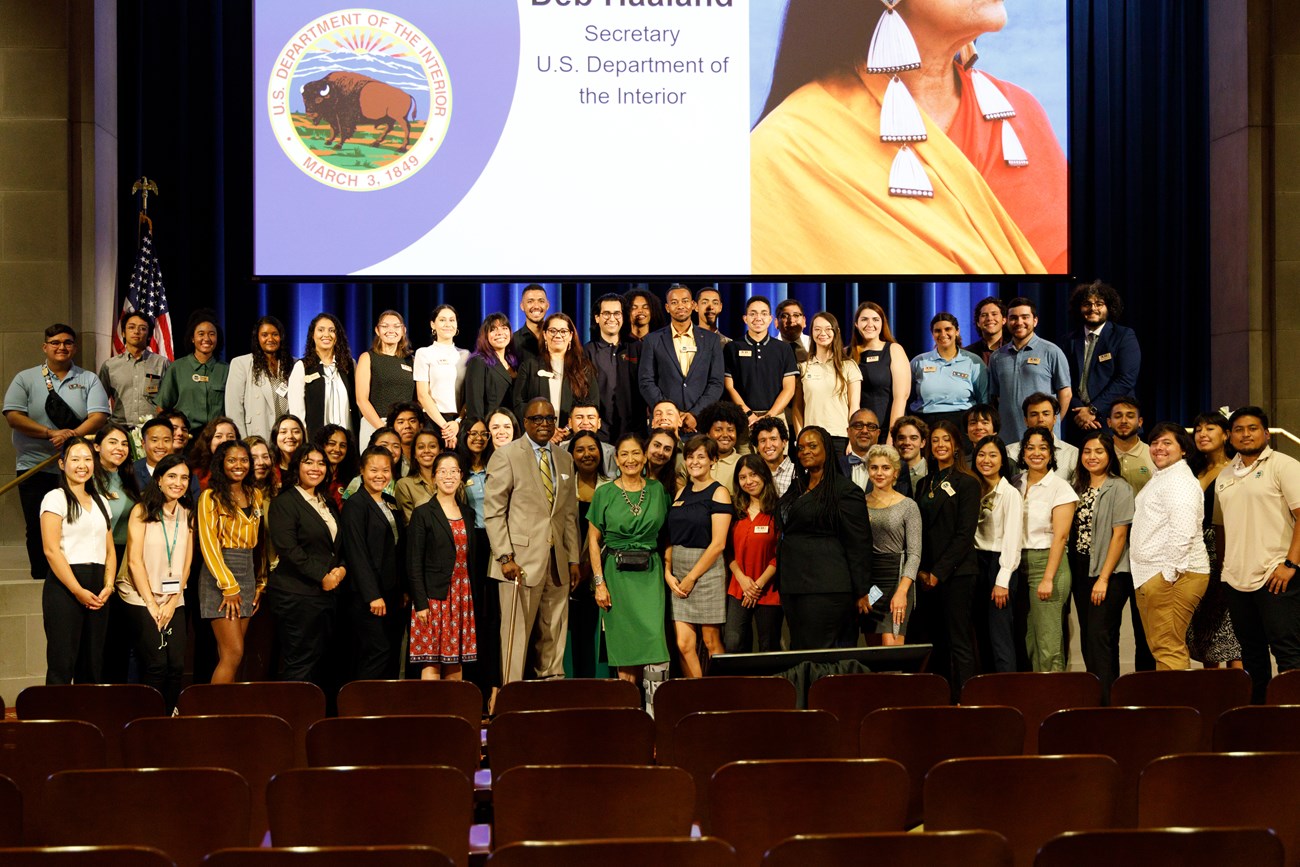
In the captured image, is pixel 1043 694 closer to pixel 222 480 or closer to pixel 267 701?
pixel 267 701

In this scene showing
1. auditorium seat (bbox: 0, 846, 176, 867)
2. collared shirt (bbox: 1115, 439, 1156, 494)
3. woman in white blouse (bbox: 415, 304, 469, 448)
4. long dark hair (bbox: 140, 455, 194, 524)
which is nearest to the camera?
auditorium seat (bbox: 0, 846, 176, 867)

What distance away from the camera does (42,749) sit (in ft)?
12.0

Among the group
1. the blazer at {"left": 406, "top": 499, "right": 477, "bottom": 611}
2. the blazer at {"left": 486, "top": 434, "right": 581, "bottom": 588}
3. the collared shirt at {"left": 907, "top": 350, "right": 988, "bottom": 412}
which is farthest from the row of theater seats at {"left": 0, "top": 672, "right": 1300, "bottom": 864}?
the collared shirt at {"left": 907, "top": 350, "right": 988, "bottom": 412}

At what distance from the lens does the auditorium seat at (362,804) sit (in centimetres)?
295

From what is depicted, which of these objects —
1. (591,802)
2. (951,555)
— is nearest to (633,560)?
(951,555)

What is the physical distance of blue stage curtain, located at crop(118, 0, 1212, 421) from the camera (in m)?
10.2

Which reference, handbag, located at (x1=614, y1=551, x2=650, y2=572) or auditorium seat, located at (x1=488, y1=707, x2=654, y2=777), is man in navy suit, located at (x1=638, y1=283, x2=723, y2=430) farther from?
auditorium seat, located at (x1=488, y1=707, x2=654, y2=777)

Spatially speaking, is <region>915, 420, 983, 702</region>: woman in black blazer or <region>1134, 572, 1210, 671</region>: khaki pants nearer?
<region>1134, 572, 1210, 671</region>: khaki pants

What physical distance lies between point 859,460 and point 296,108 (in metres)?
4.32

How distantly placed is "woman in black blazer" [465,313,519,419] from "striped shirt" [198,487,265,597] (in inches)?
65.7

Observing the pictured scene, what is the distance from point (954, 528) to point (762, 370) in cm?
195

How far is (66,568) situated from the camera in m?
5.99

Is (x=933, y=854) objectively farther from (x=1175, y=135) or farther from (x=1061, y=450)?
(x=1175, y=135)

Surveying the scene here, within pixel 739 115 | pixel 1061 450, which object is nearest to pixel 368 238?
pixel 739 115
